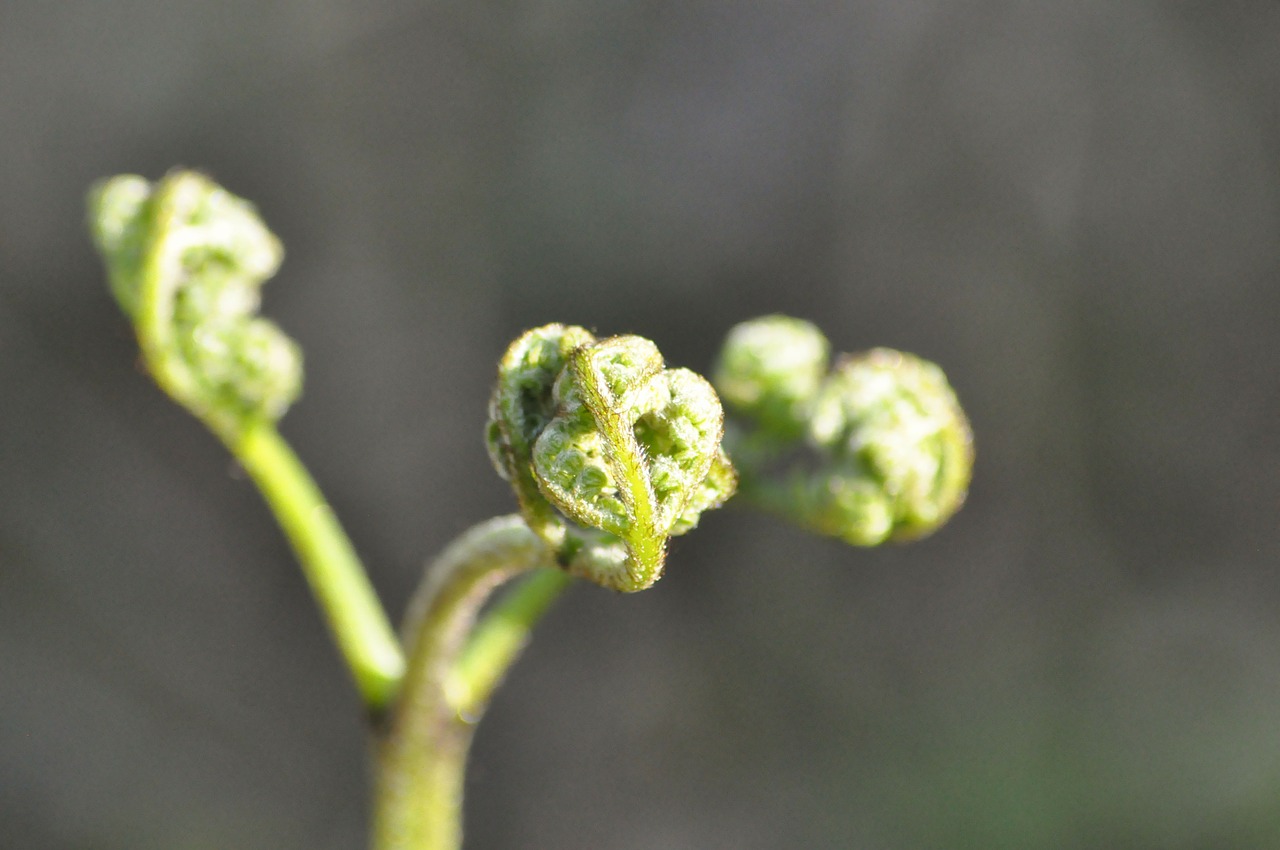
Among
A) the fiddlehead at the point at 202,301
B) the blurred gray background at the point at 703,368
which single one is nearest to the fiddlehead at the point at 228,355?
the fiddlehead at the point at 202,301

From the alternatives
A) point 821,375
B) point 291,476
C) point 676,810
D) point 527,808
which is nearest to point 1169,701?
point 676,810

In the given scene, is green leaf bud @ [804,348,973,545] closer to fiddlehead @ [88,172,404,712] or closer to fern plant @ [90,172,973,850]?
fern plant @ [90,172,973,850]

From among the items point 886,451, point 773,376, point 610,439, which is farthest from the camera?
point 773,376

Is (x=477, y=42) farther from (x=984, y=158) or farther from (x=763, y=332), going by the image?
(x=763, y=332)

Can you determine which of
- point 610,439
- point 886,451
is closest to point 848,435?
point 886,451

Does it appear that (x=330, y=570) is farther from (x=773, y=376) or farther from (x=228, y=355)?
(x=773, y=376)

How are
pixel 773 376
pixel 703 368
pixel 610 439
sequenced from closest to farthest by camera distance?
pixel 610 439, pixel 773 376, pixel 703 368
